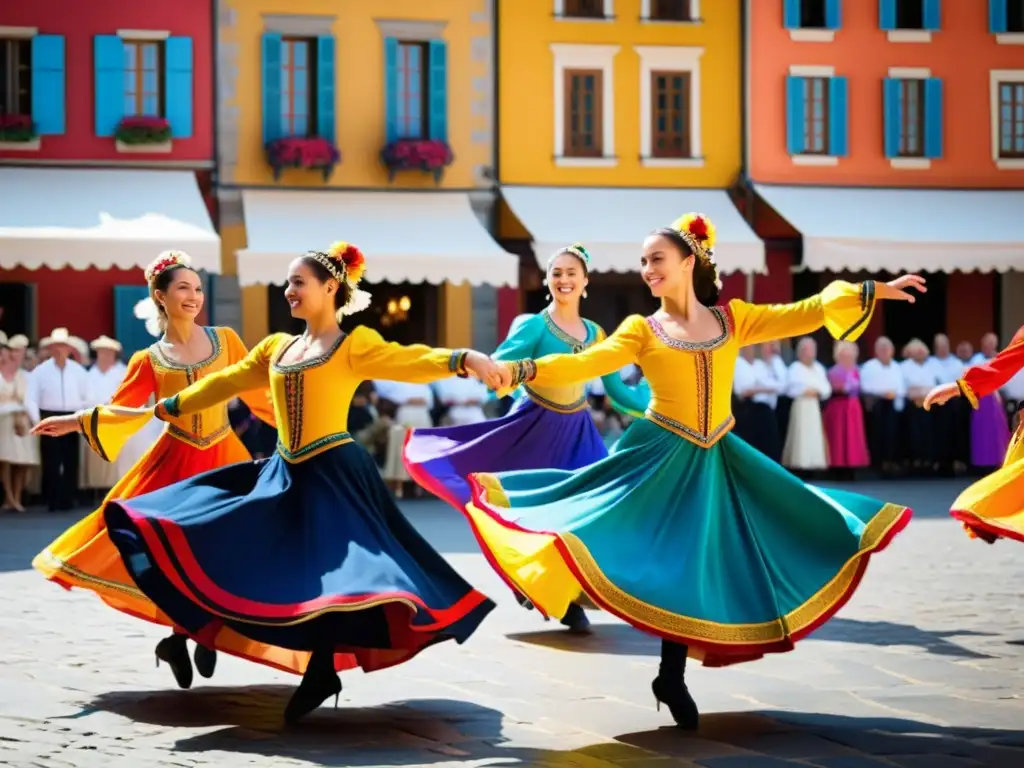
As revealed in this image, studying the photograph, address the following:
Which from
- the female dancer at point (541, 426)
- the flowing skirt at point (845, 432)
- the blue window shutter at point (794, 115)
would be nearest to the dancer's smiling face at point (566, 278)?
the female dancer at point (541, 426)

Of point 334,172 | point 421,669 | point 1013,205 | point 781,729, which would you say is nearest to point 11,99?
point 334,172

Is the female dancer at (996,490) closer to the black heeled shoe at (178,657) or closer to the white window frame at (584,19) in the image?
the black heeled shoe at (178,657)

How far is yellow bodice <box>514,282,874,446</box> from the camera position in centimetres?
789

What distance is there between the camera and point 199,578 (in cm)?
747

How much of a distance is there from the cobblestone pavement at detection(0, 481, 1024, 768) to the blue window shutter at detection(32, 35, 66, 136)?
16.1 meters

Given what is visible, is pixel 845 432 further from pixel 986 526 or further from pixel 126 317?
pixel 986 526

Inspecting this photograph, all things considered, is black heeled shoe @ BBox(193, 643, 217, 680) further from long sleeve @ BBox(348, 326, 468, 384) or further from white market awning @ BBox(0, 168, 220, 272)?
white market awning @ BBox(0, 168, 220, 272)

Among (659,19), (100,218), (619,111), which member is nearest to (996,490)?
(100,218)

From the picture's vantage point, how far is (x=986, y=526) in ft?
31.9

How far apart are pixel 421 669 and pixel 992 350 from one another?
16035 millimetres

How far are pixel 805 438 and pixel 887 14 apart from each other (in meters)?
9.92

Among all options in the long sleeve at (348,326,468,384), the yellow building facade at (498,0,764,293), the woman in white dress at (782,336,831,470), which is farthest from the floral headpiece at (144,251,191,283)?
Answer: the yellow building facade at (498,0,764,293)

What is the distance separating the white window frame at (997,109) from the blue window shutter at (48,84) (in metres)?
13.8

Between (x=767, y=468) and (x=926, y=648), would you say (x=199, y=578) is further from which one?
(x=926, y=648)
